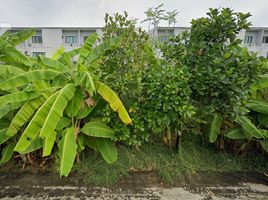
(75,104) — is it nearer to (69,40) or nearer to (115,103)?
(115,103)

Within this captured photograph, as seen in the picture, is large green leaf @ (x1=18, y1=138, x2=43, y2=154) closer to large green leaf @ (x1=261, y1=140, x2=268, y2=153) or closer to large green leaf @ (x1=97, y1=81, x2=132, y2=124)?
large green leaf @ (x1=97, y1=81, x2=132, y2=124)

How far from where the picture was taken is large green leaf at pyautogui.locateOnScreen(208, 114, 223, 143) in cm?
301

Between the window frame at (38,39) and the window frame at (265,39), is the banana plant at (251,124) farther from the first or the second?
the window frame at (265,39)

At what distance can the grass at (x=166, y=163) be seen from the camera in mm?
2768

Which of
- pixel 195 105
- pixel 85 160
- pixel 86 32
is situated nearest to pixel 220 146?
pixel 195 105

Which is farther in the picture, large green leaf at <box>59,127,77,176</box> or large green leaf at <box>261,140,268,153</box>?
large green leaf at <box>261,140,268,153</box>

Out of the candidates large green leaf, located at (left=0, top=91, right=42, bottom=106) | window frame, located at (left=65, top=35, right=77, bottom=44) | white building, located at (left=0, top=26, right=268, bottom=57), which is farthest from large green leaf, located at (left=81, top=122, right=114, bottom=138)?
window frame, located at (left=65, top=35, right=77, bottom=44)

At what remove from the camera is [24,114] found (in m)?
2.28

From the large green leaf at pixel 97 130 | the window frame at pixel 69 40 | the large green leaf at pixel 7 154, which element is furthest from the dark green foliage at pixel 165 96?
the window frame at pixel 69 40

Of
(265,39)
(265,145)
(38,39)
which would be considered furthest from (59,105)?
(265,39)

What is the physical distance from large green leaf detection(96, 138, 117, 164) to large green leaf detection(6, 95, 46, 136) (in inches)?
40.4

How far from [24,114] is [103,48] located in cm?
143

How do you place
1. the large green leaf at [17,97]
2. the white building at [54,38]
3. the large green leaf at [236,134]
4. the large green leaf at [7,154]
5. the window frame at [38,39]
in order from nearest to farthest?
1. the large green leaf at [17,97]
2. the large green leaf at [7,154]
3. the large green leaf at [236,134]
4. the white building at [54,38]
5. the window frame at [38,39]

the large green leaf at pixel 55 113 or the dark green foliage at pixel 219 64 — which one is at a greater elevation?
the dark green foliage at pixel 219 64
